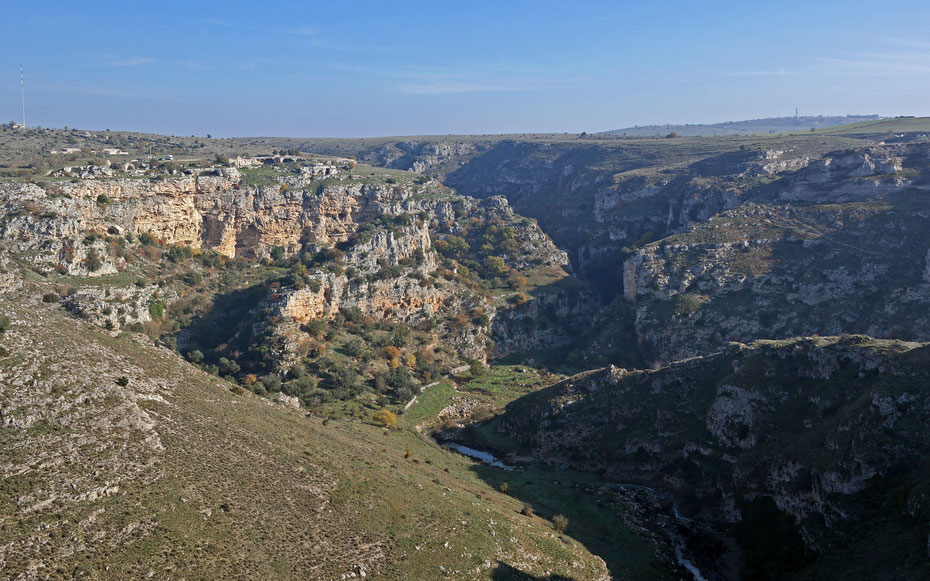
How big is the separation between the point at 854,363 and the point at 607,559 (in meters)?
23.7

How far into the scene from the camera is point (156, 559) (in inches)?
958

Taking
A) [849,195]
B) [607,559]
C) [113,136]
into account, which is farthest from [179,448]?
[113,136]

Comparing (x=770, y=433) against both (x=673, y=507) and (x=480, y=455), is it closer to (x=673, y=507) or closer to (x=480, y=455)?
(x=673, y=507)

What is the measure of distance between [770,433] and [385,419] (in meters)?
33.9

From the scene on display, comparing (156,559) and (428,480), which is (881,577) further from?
(156,559)

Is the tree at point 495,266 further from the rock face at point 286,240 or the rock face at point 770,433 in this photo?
the rock face at point 770,433

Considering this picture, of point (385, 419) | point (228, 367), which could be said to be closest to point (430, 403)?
point (385, 419)

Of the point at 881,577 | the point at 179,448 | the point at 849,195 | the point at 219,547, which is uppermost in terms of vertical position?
the point at 849,195

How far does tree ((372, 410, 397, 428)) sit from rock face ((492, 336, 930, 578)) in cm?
1079

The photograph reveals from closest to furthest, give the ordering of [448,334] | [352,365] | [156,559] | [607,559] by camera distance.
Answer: [156,559] → [607,559] → [352,365] → [448,334]

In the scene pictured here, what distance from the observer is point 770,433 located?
45.3m

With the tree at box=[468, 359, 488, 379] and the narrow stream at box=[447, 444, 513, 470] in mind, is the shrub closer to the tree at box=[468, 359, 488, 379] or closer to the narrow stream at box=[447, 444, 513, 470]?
the narrow stream at box=[447, 444, 513, 470]

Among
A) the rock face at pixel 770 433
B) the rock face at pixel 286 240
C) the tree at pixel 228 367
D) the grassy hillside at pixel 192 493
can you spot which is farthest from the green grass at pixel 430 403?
the grassy hillside at pixel 192 493

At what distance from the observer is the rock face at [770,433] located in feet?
113
